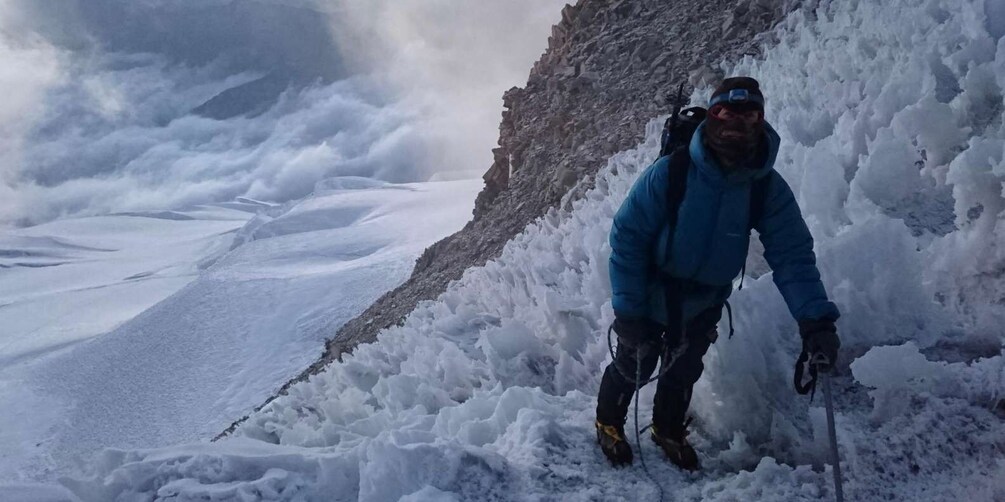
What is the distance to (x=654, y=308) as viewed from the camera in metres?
2.78

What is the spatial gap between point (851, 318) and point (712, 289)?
3.86 ft

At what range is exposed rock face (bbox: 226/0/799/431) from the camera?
12.1 m

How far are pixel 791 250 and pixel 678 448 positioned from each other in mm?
1108

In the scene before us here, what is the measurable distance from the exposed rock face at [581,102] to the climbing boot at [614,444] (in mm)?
8093

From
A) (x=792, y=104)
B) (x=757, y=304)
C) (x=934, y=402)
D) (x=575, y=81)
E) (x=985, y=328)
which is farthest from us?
(x=575, y=81)

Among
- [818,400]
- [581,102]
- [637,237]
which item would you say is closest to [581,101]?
[581,102]

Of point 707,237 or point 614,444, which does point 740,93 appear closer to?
point 707,237

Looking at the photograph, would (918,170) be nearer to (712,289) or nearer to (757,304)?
(757,304)

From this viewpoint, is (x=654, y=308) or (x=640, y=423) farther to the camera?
(x=640, y=423)

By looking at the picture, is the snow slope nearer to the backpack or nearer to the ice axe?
the backpack

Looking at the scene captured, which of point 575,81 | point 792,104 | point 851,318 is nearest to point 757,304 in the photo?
point 851,318

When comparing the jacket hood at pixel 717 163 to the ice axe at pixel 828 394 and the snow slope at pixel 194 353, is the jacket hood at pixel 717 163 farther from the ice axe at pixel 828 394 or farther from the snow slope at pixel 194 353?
the snow slope at pixel 194 353

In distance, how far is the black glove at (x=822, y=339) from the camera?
2.40 metres

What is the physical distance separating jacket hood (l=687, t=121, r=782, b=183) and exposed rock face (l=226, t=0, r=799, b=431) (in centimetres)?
856
